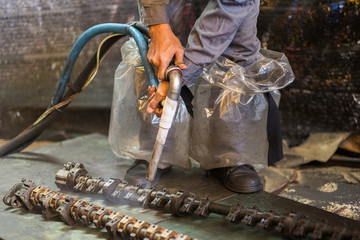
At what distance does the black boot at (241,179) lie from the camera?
1646mm

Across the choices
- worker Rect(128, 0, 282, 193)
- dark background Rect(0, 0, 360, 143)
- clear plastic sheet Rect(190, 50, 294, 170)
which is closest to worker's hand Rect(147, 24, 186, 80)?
worker Rect(128, 0, 282, 193)

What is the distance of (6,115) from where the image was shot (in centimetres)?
260

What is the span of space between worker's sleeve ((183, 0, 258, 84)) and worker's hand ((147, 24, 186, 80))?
0.03 m

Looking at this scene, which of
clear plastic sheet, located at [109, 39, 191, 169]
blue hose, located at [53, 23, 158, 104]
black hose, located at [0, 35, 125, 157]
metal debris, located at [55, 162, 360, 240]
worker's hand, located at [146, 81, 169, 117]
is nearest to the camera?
metal debris, located at [55, 162, 360, 240]

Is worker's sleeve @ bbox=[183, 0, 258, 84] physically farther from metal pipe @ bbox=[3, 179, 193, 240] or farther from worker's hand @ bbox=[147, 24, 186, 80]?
metal pipe @ bbox=[3, 179, 193, 240]

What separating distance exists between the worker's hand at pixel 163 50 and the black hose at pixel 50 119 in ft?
1.83

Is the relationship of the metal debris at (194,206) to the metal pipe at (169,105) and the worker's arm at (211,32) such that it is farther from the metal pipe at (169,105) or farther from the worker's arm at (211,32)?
the worker's arm at (211,32)

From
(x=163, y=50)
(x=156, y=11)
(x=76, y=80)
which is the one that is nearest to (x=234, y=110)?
(x=163, y=50)

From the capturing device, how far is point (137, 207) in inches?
60.4

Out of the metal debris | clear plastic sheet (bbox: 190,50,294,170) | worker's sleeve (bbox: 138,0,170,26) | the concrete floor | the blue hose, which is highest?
worker's sleeve (bbox: 138,0,170,26)

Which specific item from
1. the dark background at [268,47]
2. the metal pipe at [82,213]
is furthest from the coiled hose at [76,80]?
the metal pipe at [82,213]

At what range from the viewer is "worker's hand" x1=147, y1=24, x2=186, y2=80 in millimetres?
1472

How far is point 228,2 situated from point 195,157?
27.7 inches

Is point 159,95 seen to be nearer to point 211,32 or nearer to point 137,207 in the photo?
point 211,32
